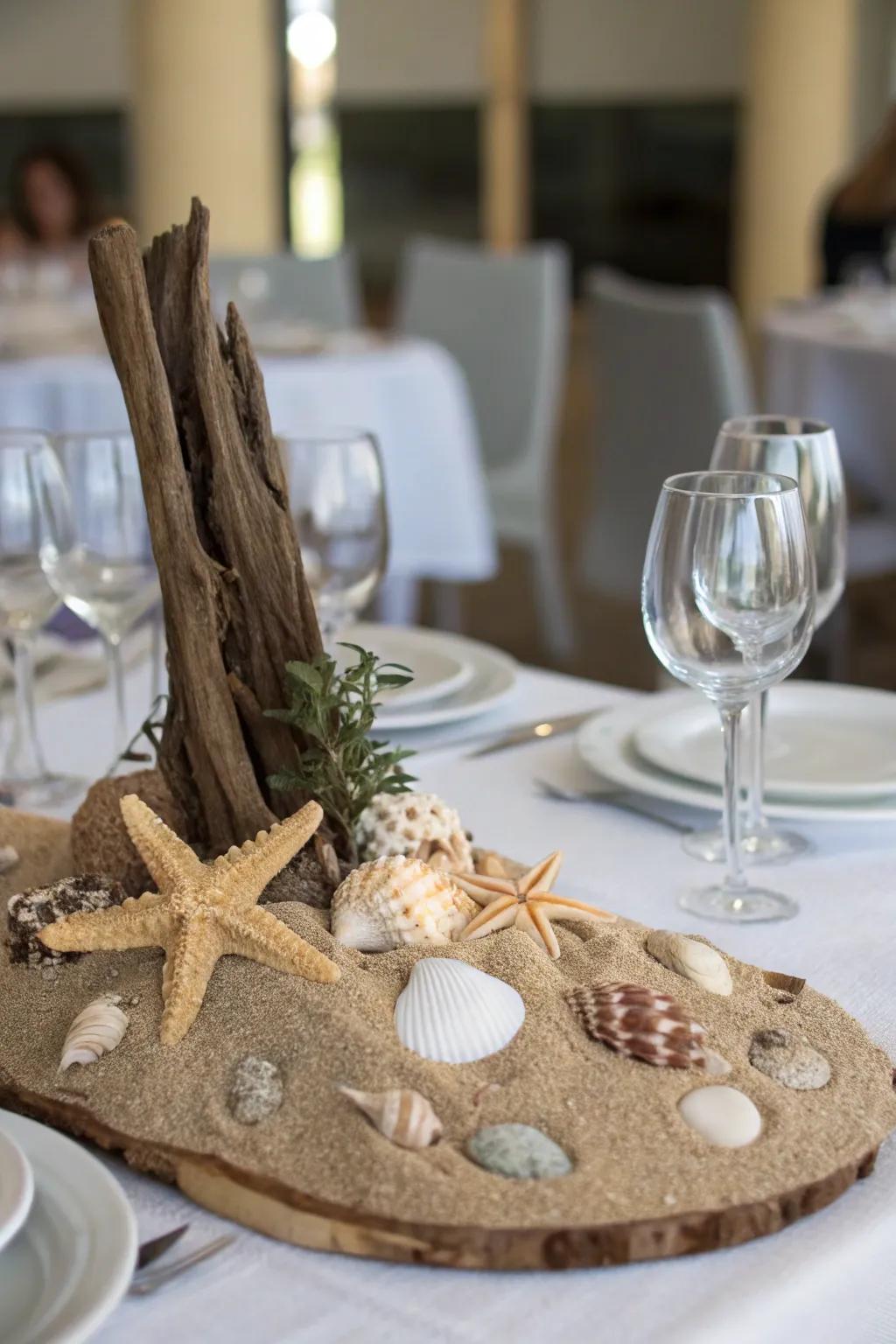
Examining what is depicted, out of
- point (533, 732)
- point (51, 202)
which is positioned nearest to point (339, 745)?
point (533, 732)

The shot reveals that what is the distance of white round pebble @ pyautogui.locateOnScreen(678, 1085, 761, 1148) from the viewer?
0.58 meters

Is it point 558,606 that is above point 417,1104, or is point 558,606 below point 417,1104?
below

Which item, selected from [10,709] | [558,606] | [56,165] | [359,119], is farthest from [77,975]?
[359,119]

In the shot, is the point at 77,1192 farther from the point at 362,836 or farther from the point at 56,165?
the point at 56,165

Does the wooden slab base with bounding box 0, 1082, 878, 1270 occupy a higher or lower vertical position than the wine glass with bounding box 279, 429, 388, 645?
lower

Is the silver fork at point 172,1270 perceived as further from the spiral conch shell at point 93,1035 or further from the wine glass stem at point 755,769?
the wine glass stem at point 755,769

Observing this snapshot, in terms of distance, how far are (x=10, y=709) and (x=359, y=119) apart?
1062cm

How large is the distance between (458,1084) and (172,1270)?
12 cm

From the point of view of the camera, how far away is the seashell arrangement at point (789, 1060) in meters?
0.62

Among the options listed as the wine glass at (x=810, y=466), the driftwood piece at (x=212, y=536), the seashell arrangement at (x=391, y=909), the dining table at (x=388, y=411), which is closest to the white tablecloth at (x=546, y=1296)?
the seashell arrangement at (x=391, y=909)

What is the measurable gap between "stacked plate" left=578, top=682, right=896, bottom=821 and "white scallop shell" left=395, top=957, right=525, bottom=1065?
1.20 feet

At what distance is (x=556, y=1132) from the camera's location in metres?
0.58

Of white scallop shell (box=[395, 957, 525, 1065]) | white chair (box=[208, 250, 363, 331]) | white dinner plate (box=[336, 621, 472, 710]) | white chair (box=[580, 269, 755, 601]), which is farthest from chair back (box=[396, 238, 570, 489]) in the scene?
white scallop shell (box=[395, 957, 525, 1065])

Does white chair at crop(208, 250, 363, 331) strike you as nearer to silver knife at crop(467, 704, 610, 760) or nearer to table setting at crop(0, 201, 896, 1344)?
silver knife at crop(467, 704, 610, 760)
